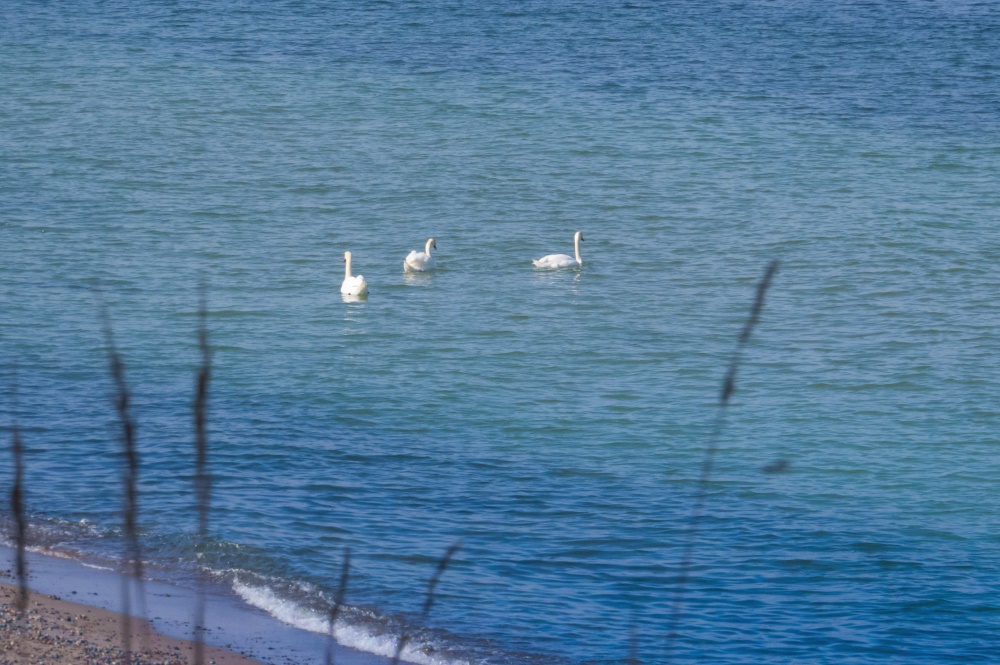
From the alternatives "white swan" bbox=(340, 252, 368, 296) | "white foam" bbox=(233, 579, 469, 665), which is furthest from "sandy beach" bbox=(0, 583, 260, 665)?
"white swan" bbox=(340, 252, 368, 296)

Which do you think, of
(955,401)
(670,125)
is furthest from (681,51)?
(955,401)

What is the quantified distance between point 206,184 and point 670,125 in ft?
32.8

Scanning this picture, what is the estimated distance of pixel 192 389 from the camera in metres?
14.9

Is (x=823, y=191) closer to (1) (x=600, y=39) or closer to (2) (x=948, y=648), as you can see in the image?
(1) (x=600, y=39)

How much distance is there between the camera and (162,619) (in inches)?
346

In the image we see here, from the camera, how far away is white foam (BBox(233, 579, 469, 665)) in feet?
27.8

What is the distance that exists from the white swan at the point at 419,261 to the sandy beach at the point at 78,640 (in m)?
12.0

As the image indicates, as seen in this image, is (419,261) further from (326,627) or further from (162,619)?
(162,619)

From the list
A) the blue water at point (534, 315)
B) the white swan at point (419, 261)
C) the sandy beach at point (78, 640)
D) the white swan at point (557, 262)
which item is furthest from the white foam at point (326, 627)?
the white swan at point (557, 262)

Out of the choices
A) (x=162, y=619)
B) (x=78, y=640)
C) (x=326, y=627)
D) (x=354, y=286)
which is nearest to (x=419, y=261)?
(x=354, y=286)

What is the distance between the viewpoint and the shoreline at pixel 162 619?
821 centimetres

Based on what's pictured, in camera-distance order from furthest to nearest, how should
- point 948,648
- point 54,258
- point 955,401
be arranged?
1. point 54,258
2. point 955,401
3. point 948,648

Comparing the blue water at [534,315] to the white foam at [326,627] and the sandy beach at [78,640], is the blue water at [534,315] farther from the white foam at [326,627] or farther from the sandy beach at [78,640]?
the sandy beach at [78,640]

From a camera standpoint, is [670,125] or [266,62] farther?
[266,62]
